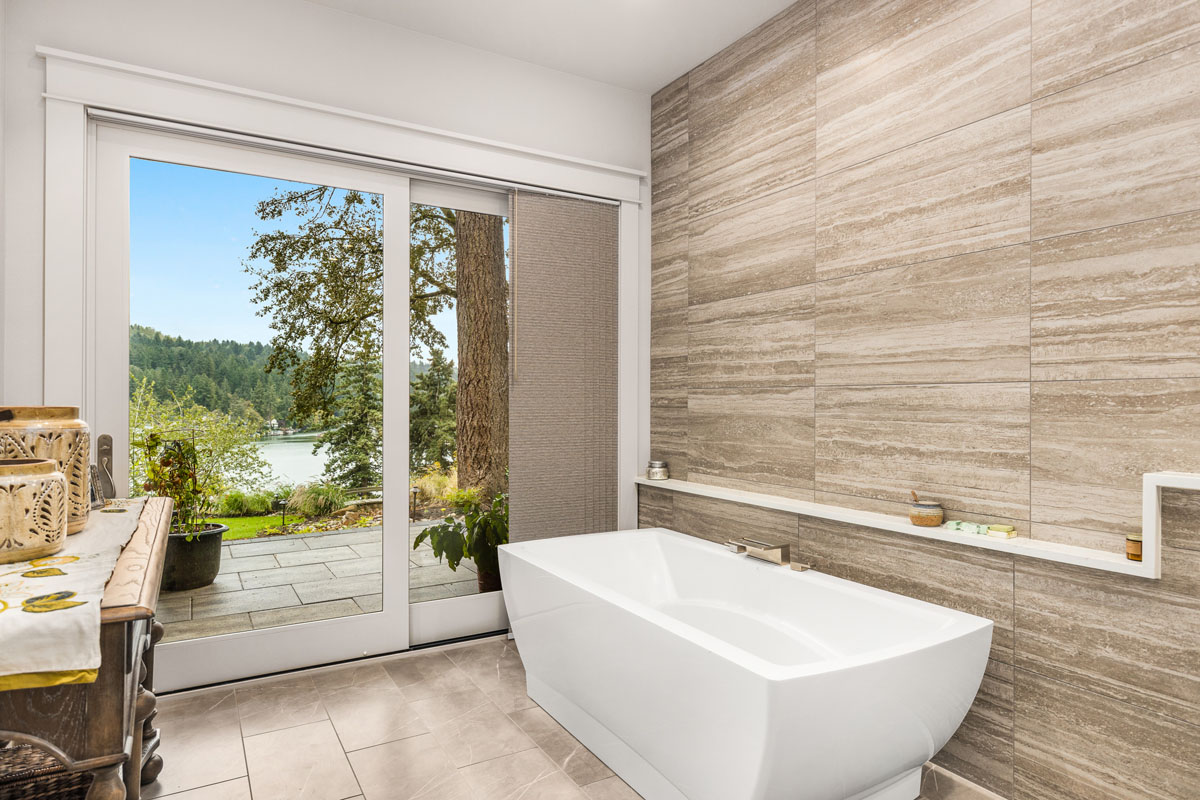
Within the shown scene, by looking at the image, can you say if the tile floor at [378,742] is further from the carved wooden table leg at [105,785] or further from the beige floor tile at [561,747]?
the carved wooden table leg at [105,785]

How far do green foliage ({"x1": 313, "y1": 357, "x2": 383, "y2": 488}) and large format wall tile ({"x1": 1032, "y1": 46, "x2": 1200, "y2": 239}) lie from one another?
2.62m

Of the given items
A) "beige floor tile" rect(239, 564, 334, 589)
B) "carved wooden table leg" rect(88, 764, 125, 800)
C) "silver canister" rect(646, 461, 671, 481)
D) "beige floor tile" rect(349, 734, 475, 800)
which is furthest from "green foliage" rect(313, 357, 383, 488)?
"carved wooden table leg" rect(88, 764, 125, 800)

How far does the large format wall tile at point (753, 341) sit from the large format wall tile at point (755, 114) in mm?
491

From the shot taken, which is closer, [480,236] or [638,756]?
[638,756]

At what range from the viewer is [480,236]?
3.41m

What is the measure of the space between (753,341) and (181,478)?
247 cm

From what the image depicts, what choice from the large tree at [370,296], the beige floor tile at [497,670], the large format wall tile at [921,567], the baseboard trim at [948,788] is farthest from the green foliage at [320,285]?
the baseboard trim at [948,788]

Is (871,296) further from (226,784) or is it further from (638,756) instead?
(226,784)

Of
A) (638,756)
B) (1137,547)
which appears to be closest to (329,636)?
(638,756)

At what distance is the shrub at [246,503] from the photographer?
2.85 m

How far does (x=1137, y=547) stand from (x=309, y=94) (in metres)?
3.30

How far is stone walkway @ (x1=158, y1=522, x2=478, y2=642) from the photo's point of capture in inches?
109

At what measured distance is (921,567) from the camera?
7.53ft

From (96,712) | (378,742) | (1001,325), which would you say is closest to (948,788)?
(1001,325)
